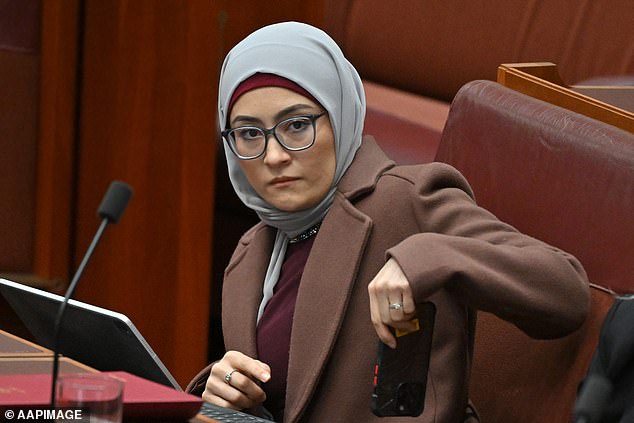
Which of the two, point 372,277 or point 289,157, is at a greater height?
point 289,157

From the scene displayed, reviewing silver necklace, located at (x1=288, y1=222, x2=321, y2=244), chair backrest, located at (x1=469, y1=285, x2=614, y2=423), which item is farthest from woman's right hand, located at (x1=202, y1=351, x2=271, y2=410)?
chair backrest, located at (x1=469, y1=285, x2=614, y2=423)

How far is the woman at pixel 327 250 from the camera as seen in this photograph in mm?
1523

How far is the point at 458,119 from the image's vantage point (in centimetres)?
190

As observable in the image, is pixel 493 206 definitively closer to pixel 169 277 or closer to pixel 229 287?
pixel 229 287

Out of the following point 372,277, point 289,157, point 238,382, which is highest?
point 289,157

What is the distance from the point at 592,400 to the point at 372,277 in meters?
0.49

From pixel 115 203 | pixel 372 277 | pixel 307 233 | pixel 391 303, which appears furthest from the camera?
pixel 307 233

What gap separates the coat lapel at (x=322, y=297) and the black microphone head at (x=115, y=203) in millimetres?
490

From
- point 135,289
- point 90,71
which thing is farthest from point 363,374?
point 90,71

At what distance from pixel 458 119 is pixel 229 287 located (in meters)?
0.40

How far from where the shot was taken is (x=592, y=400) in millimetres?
1197

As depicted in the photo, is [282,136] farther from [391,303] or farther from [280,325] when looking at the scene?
[391,303]

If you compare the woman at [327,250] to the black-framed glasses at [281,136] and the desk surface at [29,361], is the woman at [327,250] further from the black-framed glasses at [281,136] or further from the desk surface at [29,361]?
the desk surface at [29,361]

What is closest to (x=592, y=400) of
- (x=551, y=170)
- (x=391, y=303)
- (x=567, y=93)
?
(x=391, y=303)
